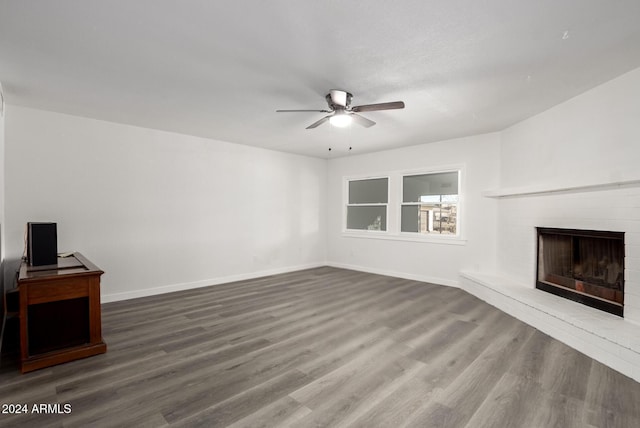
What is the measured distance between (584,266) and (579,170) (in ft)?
3.59

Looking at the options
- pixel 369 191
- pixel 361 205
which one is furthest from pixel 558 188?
pixel 361 205

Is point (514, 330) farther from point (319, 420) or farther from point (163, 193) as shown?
point (163, 193)

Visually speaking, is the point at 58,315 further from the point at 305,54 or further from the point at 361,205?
the point at 361,205

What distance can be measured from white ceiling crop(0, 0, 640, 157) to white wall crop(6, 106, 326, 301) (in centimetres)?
51

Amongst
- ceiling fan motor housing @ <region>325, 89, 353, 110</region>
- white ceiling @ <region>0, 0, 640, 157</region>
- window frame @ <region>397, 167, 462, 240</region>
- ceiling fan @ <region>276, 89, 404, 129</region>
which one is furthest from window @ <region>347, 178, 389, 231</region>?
ceiling fan motor housing @ <region>325, 89, 353, 110</region>

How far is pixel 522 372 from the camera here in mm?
2441

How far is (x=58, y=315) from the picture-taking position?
2.70m

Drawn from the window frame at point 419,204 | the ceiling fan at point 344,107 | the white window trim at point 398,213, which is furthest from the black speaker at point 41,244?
the window frame at point 419,204

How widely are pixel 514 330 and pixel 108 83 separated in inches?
196

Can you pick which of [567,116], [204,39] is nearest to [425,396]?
[204,39]

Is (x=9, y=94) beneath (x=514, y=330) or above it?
above

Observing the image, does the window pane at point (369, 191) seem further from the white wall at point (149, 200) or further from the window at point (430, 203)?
the white wall at point (149, 200)

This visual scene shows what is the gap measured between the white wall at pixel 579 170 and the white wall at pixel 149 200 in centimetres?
409

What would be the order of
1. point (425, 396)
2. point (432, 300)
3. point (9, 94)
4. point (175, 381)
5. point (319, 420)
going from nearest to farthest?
point (319, 420), point (425, 396), point (175, 381), point (9, 94), point (432, 300)
